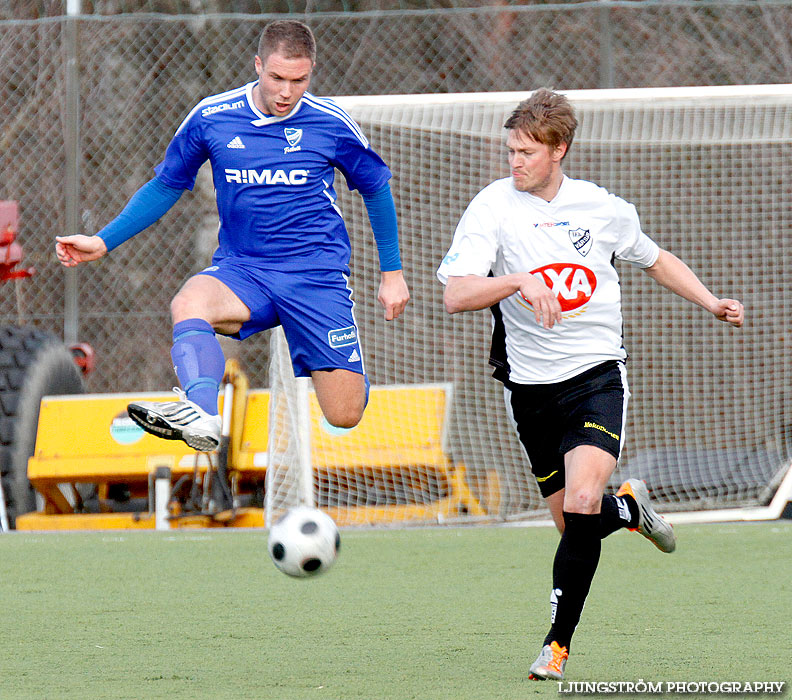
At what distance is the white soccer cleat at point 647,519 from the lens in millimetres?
4707

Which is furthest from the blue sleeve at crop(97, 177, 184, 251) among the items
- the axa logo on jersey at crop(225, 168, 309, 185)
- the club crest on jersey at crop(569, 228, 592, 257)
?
the club crest on jersey at crop(569, 228, 592, 257)

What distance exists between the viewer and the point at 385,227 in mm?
5465

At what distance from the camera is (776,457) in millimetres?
9219

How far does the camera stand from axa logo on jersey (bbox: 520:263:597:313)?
13.7ft

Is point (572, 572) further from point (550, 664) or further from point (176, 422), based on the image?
point (176, 422)

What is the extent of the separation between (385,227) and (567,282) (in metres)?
1.44

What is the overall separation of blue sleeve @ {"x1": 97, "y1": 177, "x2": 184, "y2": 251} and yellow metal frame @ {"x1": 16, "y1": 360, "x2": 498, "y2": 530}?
12.5 ft

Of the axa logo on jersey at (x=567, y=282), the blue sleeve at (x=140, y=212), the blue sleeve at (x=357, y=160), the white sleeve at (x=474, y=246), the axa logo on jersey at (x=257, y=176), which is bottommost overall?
the axa logo on jersey at (x=567, y=282)

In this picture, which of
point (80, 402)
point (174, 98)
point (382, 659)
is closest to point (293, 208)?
point (382, 659)

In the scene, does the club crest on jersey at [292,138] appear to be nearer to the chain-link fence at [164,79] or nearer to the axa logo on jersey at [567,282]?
the axa logo on jersey at [567,282]

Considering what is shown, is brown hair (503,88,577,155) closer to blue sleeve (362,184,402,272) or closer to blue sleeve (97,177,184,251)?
blue sleeve (362,184,402,272)

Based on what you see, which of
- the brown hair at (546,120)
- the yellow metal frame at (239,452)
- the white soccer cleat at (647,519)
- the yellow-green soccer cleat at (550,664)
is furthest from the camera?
the yellow metal frame at (239,452)

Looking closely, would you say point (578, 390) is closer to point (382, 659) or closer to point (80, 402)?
point (382, 659)

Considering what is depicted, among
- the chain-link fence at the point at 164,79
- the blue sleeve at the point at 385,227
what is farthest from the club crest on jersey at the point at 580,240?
the chain-link fence at the point at 164,79
